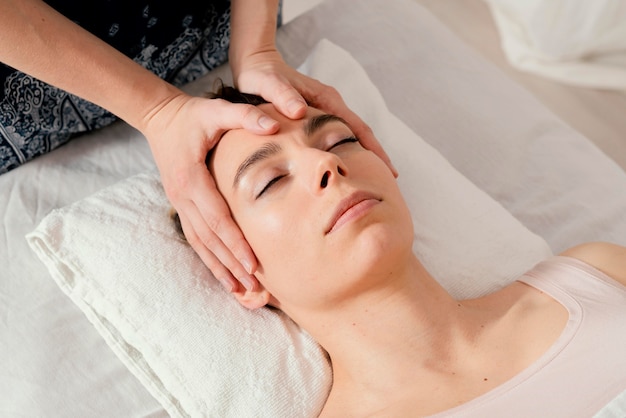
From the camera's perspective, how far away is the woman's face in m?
1.20

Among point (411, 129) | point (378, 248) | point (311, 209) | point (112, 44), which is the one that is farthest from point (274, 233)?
point (411, 129)

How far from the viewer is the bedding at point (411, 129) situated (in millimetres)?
1383

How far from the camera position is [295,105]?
1340 millimetres

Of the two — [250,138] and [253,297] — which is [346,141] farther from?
[253,297]

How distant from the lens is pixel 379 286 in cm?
126

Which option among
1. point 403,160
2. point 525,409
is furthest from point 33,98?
point 525,409

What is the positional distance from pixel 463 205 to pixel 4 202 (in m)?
1.04

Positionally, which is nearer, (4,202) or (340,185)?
(340,185)

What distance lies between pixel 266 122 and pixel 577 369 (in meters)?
0.69

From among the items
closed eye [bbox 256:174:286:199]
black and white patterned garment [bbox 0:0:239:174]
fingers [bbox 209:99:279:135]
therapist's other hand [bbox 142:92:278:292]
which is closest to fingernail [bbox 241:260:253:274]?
therapist's other hand [bbox 142:92:278:292]

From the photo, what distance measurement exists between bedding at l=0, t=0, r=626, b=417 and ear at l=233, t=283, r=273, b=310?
0.25 meters

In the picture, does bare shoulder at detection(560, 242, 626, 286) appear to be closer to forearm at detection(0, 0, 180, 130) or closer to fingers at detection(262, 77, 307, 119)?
fingers at detection(262, 77, 307, 119)

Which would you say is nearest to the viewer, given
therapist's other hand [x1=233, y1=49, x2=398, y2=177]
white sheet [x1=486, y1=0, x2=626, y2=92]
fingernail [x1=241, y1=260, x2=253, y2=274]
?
fingernail [x1=241, y1=260, x2=253, y2=274]

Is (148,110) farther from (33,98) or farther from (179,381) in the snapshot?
(179,381)
